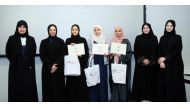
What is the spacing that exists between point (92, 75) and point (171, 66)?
1.07 m

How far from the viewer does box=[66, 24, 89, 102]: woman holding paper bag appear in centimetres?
390

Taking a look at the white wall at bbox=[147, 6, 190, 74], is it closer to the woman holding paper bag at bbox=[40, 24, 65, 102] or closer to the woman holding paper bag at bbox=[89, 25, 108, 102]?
the woman holding paper bag at bbox=[89, 25, 108, 102]

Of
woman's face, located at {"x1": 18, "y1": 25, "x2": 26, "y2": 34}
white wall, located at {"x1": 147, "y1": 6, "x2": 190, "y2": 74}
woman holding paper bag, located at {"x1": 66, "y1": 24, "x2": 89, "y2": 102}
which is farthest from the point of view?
white wall, located at {"x1": 147, "y1": 6, "x2": 190, "y2": 74}

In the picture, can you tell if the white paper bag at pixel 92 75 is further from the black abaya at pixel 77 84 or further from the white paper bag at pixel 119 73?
the white paper bag at pixel 119 73

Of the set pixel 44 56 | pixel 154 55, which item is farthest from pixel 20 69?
pixel 154 55

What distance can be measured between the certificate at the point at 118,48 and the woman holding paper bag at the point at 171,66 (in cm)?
50

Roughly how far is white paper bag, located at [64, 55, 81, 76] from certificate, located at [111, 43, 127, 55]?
1.84 ft

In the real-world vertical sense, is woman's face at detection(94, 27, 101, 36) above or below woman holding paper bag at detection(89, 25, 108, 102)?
above

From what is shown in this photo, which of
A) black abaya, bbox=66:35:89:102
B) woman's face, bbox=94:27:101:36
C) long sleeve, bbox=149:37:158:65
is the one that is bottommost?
black abaya, bbox=66:35:89:102

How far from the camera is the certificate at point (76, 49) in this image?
12.6ft

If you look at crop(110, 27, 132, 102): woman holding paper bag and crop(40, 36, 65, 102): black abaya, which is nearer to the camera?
crop(40, 36, 65, 102): black abaya

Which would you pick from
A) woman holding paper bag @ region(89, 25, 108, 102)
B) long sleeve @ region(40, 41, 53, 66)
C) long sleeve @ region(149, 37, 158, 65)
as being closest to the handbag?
woman holding paper bag @ region(89, 25, 108, 102)

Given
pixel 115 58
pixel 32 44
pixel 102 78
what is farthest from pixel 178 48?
pixel 32 44

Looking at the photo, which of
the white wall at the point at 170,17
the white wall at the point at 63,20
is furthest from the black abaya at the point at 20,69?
the white wall at the point at 170,17
